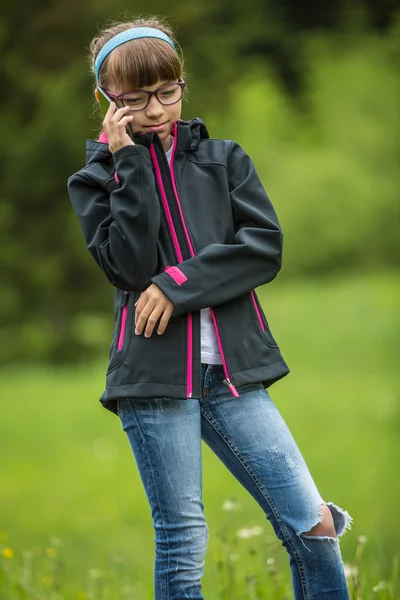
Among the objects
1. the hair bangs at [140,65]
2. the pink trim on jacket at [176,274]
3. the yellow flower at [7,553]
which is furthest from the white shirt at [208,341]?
the yellow flower at [7,553]

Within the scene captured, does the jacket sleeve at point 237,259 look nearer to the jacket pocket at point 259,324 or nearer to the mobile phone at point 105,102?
the jacket pocket at point 259,324

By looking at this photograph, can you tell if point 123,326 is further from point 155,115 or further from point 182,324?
point 155,115

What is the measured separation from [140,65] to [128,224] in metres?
0.36

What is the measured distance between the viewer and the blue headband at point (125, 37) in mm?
2213

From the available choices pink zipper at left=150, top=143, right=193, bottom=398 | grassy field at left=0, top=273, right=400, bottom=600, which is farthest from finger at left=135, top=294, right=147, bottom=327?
grassy field at left=0, top=273, right=400, bottom=600

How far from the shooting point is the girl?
210cm

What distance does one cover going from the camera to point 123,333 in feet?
7.09

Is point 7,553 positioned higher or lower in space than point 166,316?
lower

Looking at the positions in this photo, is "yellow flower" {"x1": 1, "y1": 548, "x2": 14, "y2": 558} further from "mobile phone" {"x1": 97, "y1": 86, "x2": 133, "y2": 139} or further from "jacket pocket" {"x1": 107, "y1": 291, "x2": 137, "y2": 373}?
"mobile phone" {"x1": 97, "y1": 86, "x2": 133, "y2": 139}

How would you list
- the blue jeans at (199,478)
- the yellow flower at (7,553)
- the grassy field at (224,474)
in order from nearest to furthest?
the blue jeans at (199,478), the yellow flower at (7,553), the grassy field at (224,474)

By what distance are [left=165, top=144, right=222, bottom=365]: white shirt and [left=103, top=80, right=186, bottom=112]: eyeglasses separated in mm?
461

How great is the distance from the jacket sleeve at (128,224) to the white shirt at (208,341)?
153 millimetres

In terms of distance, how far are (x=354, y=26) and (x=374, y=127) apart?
55.9 inches

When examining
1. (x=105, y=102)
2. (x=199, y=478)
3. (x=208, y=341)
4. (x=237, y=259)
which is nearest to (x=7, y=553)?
(x=199, y=478)
